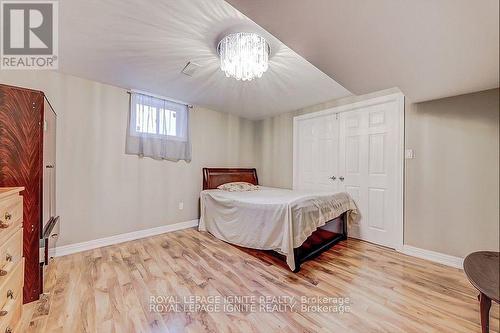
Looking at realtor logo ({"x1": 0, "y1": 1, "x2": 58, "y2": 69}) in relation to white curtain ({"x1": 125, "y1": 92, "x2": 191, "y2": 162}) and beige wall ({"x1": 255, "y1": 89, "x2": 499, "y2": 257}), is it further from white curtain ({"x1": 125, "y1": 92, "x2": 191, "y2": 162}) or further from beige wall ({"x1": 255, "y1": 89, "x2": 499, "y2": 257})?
beige wall ({"x1": 255, "y1": 89, "x2": 499, "y2": 257})

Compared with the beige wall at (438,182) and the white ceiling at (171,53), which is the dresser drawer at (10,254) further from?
the beige wall at (438,182)

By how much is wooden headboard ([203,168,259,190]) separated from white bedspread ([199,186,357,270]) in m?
0.52

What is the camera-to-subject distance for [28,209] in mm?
1599

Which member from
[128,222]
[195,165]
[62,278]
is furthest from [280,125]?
[62,278]

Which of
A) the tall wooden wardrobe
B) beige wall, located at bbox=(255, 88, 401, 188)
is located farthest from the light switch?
the tall wooden wardrobe

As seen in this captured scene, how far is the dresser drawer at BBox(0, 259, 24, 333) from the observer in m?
1.10

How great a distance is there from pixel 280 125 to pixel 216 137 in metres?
1.27

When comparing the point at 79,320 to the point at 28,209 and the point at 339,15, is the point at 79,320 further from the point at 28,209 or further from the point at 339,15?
the point at 339,15

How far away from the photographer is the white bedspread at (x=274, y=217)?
2.14 metres

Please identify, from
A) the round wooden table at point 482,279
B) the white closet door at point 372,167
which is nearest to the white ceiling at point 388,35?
the round wooden table at point 482,279

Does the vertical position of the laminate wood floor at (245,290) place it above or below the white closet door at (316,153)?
below

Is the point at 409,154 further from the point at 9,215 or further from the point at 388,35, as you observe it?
the point at 9,215

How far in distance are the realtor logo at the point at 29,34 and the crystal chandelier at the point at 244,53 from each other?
121cm

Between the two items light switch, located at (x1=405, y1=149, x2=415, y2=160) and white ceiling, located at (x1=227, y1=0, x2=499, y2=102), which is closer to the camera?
white ceiling, located at (x1=227, y1=0, x2=499, y2=102)
